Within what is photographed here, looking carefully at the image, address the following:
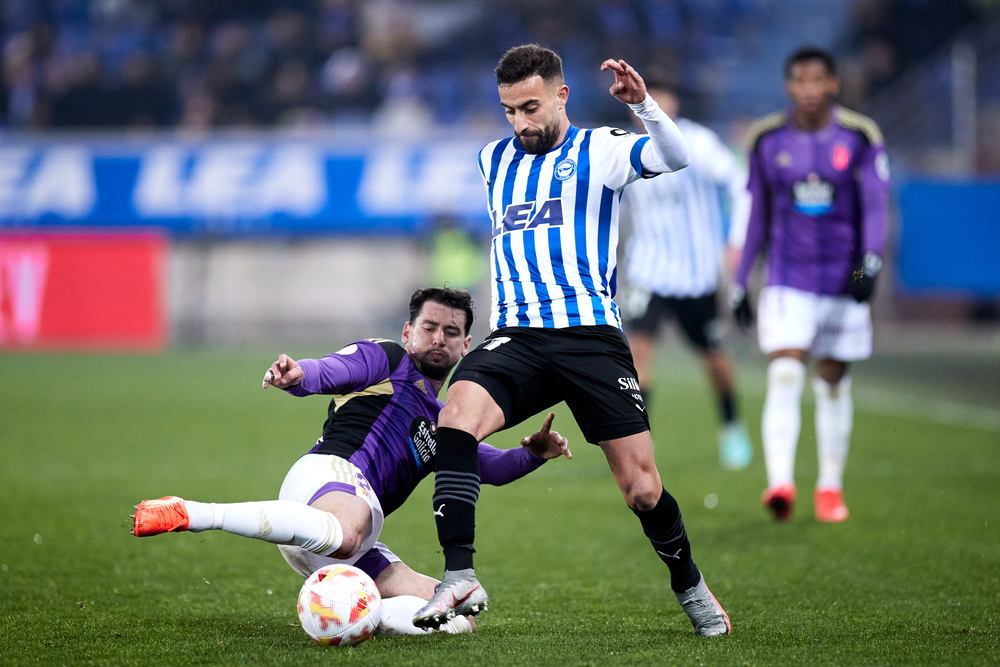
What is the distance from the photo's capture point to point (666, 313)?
7.61 metres

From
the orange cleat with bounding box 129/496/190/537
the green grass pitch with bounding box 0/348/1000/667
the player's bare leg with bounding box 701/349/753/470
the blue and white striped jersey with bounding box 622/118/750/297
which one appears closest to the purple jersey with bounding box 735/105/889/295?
the green grass pitch with bounding box 0/348/1000/667

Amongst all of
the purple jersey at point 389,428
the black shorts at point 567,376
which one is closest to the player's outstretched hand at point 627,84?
the black shorts at point 567,376

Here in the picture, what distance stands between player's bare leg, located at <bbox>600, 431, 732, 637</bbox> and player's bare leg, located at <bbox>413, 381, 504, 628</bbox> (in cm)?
41

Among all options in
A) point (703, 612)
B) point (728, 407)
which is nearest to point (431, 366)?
point (703, 612)

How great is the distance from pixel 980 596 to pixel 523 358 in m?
1.99

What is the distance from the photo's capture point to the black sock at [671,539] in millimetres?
3537

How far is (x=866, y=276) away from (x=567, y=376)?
8.44ft

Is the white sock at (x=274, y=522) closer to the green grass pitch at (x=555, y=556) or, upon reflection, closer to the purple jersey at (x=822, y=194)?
the green grass pitch at (x=555, y=556)

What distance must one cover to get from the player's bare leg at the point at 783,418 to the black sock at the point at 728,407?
1656 millimetres

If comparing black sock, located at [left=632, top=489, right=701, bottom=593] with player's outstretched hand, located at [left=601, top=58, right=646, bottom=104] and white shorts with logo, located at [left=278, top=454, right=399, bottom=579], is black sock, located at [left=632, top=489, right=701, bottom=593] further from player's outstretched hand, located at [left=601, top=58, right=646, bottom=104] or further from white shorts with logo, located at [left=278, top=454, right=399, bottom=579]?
player's outstretched hand, located at [left=601, top=58, right=646, bottom=104]

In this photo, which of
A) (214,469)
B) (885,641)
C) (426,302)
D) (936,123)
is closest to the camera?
(885,641)

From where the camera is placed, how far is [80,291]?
53.2ft

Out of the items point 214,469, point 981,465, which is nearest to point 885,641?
point 981,465

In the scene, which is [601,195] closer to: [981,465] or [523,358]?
[523,358]
